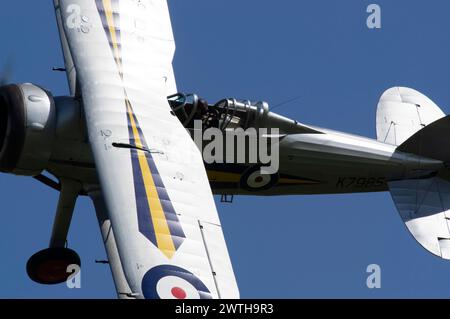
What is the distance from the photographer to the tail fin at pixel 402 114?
19047 millimetres

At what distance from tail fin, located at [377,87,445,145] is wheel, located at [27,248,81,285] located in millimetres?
6005

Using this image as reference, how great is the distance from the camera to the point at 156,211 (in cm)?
1334

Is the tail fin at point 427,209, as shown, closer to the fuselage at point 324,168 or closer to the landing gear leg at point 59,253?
the fuselage at point 324,168

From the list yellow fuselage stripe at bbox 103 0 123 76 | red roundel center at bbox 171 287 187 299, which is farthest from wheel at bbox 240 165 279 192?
red roundel center at bbox 171 287 187 299

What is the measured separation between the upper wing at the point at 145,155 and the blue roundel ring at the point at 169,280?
0.01 m

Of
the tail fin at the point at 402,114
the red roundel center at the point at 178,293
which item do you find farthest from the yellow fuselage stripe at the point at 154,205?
the tail fin at the point at 402,114

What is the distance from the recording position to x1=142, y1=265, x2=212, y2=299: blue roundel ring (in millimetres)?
11846

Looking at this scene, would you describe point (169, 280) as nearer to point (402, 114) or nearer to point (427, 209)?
point (427, 209)

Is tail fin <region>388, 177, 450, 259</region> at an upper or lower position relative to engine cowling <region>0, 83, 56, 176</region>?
lower

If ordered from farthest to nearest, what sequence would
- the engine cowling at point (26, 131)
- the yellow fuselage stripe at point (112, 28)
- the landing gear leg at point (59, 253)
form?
the yellow fuselage stripe at point (112, 28)
the landing gear leg at point (59, 253)
the engine cowling at point (26, 131)

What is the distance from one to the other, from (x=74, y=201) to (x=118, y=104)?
1735mm

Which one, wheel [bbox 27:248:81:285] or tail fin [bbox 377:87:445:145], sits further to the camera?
tail fin [bbox 377:87:445:145]

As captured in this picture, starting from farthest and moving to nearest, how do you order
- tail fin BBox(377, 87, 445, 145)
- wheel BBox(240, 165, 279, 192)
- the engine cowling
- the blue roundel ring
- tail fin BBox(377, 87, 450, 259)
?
tail fin BBox(377, 87, 445, 145) < tail fin BBox(377, 87, 450, 259) < wheel BBox(240, 165, 279, 192) < the engine cowling < the blue roundel ring

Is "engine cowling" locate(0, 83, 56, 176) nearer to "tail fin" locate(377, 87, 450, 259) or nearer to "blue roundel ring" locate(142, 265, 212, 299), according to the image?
"blue roundel ring" locate(142, 265, 212, 299)
